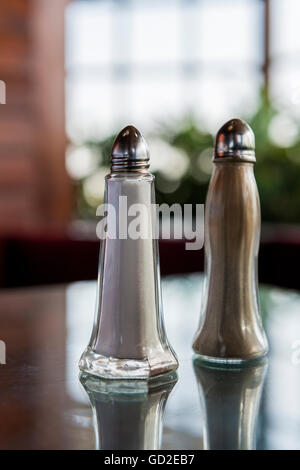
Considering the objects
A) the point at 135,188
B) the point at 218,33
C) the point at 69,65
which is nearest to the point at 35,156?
the point at 69,65

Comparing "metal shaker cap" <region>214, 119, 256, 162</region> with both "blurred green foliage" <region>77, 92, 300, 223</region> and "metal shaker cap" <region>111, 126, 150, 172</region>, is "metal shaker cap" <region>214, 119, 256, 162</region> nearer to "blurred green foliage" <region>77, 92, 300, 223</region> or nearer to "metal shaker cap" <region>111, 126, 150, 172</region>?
"metal shaker cap" <region>111, 126, 150, 172</region>

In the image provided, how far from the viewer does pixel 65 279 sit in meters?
1.84

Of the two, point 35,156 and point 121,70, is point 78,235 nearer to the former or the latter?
point 35,156

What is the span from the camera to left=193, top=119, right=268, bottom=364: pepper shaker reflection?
52cm

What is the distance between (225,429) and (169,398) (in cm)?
7

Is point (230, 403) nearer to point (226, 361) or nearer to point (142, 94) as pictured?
point (226, 361)

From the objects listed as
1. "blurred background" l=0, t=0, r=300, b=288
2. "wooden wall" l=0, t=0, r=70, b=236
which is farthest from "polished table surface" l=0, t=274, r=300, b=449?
"wooden wall" l=0, t=0, r=70, b=236

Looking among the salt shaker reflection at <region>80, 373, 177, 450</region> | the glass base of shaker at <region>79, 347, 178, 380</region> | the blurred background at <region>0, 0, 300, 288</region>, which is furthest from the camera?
the blurred background at <region>0, 0, 300, 288</region>

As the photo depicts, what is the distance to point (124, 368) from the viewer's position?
45cm

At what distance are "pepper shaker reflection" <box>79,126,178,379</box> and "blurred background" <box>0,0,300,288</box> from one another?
2778mm

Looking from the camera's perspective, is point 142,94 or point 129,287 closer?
point 129,287

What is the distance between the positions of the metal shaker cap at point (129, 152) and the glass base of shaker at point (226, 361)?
0.63ft

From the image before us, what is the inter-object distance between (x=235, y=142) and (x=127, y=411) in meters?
0.25

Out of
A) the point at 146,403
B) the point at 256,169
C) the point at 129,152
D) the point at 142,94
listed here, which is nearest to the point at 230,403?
the point at 146,403
